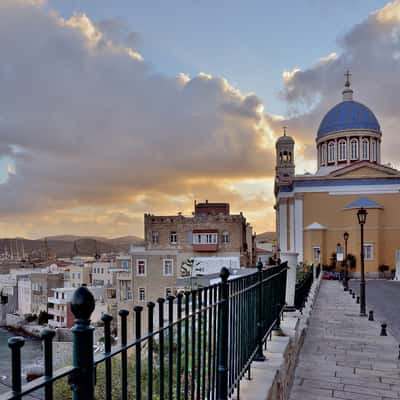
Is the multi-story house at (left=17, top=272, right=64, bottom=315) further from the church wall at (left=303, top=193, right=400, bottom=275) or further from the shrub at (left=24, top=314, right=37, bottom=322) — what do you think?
the church wall at (left=303, top=193, right=400, bottom=275)

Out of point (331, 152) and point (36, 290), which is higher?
point (331, 152)

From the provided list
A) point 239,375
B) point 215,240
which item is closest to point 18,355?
A: point 239,375

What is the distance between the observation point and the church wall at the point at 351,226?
33719 millimetres

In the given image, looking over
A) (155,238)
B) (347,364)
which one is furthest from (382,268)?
(347,364)

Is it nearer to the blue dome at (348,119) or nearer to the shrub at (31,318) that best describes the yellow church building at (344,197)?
the blue dome at (348,119)

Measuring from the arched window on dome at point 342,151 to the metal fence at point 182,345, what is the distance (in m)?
37.0

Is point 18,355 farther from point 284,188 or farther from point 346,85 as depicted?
point 346,85

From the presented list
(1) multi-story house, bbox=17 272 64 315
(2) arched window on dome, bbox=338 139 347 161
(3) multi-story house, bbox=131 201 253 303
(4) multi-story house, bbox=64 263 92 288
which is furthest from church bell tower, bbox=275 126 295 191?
(1) multi-story house, bbox=17 272 64 315

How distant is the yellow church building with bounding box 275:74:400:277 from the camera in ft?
112

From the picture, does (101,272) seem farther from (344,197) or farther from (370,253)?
(370,253)

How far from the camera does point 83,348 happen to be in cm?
113

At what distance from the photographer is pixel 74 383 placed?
1119 mm

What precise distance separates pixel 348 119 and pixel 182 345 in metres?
40.9

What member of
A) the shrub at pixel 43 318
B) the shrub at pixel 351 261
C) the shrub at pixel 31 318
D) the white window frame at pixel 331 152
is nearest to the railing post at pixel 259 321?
the shrub at pixel 351 261
